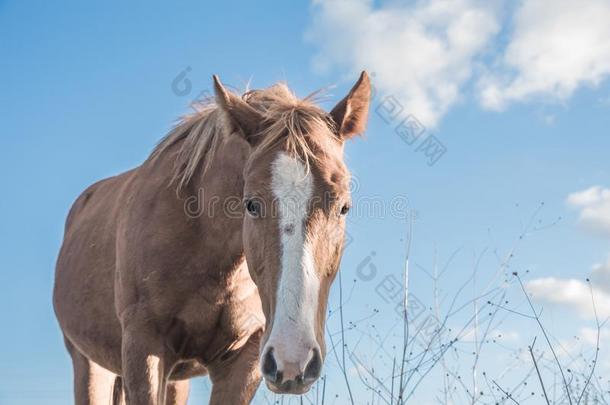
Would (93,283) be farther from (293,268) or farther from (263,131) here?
(293,268)

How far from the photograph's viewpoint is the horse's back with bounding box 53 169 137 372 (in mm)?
5570

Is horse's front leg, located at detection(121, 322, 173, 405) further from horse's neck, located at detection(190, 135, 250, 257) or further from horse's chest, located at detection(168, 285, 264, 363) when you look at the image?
horse's neck, located at detection(190, 135, 250, 257)

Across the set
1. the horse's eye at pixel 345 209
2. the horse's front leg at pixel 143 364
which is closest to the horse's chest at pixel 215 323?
the horse's front leg at pixel 143 364

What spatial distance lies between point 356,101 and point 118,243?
191 cm

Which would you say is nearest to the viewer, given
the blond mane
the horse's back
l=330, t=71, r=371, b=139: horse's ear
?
the blond mane

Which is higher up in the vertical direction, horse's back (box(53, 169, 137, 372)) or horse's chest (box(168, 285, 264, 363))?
horse's back (box(53, 169, 137, 372))

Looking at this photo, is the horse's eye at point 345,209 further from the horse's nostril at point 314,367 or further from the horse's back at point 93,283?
the horse's back at point 93,283

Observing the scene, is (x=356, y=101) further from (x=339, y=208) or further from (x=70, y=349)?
(x=70, y=349)

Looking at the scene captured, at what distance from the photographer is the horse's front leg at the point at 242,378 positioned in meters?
4.92

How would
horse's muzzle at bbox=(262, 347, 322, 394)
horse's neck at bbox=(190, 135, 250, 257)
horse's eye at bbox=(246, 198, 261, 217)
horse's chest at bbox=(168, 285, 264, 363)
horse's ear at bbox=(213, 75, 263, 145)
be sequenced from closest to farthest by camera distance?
horse's muzzle at bbox=(262, 347, 322, 394)
horse's eye at bbox=(246, 198, 261, 217)
horse's ear at bbox=(213, 75, 263, 145)
horse's neck at bbox=(190, 135, 250, 257)
horse's chest at bbox=(168, 285, 264, 363)

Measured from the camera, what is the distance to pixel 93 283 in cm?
573

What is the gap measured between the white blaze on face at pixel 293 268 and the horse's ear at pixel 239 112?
533mm

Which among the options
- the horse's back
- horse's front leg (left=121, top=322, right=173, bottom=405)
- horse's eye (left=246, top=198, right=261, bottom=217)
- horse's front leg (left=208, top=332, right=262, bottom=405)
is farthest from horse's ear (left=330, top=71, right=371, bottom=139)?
the horse's back

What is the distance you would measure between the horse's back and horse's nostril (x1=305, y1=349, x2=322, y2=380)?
261 cm
